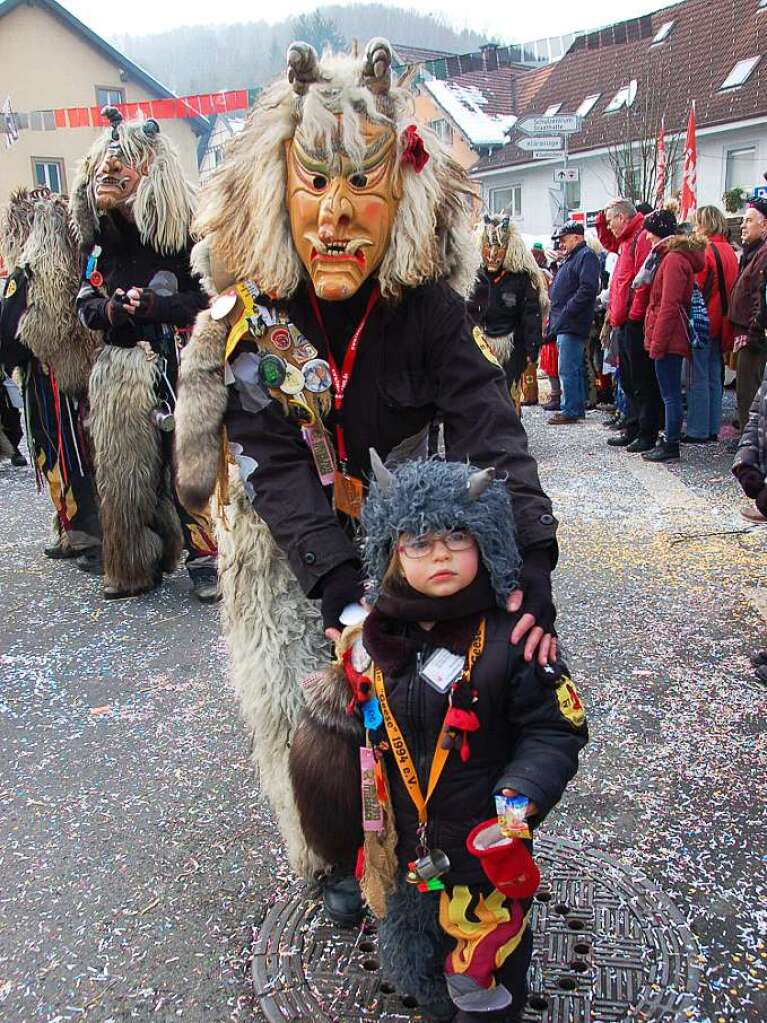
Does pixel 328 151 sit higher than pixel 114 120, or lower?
lower

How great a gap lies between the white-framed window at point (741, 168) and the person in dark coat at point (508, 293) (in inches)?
685

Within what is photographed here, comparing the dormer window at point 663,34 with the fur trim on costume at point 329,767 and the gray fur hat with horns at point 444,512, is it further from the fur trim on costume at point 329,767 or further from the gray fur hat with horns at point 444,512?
the fur trim on costume at point 329,767

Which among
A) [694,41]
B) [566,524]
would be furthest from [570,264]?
[694,41]

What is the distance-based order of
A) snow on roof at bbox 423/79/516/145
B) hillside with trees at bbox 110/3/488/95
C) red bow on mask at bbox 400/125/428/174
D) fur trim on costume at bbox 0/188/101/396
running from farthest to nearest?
hillside with trees at bbox 110/3/488/95, snow on roof at bbox 423/79/516/145, fur trim on costume at bbox 0/188/101/396, red bow on mask at bbox 400/125/428/174

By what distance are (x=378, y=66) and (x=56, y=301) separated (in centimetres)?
347

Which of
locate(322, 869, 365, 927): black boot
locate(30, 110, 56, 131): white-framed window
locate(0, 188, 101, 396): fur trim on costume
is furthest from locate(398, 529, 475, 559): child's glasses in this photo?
locate(30, 110, 56, 131): white-framed window

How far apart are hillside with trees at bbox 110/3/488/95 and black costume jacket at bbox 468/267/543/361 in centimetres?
2632

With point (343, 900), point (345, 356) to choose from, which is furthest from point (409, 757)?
point (345, 356)

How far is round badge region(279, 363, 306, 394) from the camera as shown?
2.27 metres

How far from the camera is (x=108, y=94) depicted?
31.6 m

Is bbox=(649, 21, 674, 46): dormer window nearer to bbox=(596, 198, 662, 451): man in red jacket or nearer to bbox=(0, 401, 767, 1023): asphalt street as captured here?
bbox=(596, 198, 662, 451): man in red jacket

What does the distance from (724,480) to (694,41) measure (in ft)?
73.9

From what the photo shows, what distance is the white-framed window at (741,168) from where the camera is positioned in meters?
22.8

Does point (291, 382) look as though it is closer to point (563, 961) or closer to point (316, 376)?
point (316, 376)
